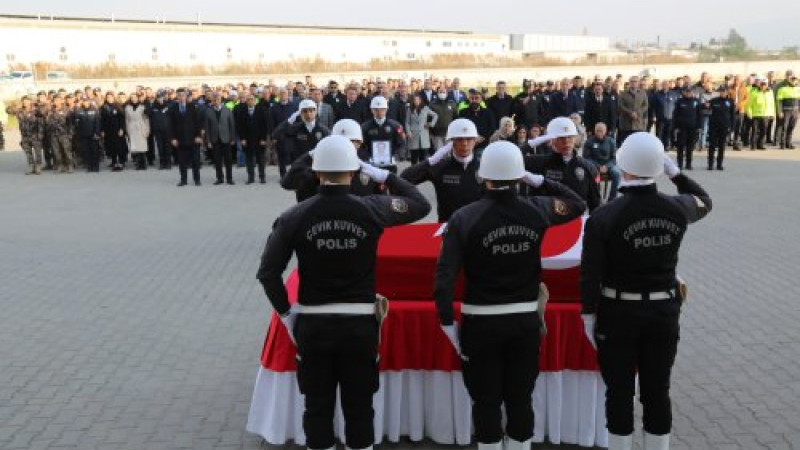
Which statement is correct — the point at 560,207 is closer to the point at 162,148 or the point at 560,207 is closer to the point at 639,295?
the point at 639,295

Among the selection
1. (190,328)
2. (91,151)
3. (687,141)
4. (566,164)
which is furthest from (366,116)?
(566,164)

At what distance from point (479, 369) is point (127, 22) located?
65.0m

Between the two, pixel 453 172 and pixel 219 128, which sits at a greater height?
pixel 453 172

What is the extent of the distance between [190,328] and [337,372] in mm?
3398

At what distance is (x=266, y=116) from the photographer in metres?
15.5

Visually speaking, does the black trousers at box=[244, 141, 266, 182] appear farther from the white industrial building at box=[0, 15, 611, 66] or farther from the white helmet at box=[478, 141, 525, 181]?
the white industrial building at box=[0, 15, 611, 66]

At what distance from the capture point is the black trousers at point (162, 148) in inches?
724

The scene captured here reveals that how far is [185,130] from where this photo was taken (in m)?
15.4

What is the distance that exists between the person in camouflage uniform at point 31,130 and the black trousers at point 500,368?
55.5 feet

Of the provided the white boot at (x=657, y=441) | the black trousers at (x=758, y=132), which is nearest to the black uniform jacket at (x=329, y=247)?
the white boot at (x=657, y=441)

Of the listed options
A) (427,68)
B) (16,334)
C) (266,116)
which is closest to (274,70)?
(427,68)

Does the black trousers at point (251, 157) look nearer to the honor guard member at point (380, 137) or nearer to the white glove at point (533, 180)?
the honor guard member at point (380, 137)

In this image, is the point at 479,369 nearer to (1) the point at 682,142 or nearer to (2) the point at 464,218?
(2) the point at 464,218

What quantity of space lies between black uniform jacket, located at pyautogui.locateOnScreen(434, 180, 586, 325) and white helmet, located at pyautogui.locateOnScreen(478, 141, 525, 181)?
8 cm
